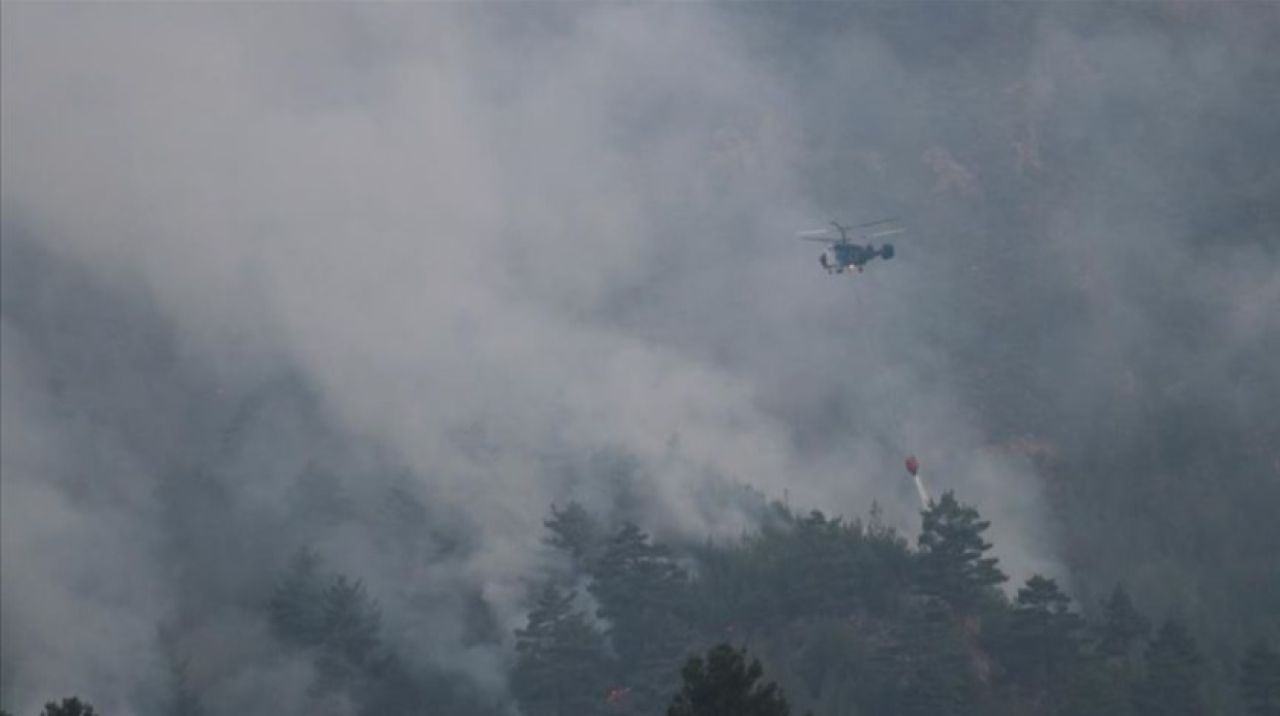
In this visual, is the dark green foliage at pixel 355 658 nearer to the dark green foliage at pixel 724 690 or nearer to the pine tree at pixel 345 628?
the pine tree at pixel 345 628

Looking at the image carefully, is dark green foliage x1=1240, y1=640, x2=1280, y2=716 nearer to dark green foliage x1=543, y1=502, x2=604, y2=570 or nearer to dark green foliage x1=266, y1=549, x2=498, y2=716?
dark green foliage x1=543, y1=502, x2=604, y2=570

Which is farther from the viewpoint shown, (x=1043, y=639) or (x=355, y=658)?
(x=355, y=658)

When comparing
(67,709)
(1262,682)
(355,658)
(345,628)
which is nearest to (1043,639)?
(1262,682)

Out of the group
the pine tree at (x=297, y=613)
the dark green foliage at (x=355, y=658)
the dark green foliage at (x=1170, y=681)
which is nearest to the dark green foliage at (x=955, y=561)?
the dark green foliage at (x=1170, y=681)

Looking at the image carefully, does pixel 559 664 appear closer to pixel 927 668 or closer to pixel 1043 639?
pixel 927 668

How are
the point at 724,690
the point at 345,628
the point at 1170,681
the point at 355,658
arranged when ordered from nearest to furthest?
1. the point at 724,690
2. the point at 1170,681
3. the point at 345,628
4. the point at 355,658
